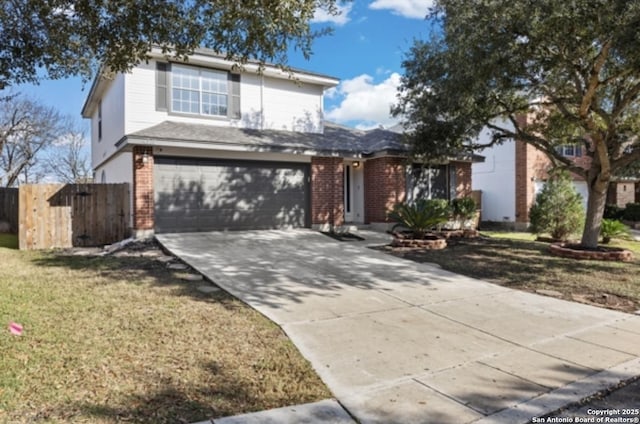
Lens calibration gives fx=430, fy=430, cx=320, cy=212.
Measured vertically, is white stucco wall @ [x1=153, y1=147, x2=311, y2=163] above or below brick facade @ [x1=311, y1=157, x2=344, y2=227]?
above

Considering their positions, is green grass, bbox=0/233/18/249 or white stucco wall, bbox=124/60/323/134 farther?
white stucco wall, bbox=124/60/323/134

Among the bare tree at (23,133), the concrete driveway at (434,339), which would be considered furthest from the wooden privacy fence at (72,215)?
the bare tree at (23,133)

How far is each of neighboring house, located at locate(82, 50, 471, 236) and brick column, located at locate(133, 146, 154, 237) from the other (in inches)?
1.1

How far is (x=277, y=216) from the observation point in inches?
559

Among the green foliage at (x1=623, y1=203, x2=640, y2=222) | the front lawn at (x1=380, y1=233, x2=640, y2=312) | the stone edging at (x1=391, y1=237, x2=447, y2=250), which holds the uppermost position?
the green foliage at (x1=623, y1=203, x2=640, y2=222)

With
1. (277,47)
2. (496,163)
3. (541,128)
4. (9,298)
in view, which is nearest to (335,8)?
(277,47)

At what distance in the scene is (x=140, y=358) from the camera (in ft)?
13.5

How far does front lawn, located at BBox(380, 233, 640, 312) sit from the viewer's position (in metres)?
7.08

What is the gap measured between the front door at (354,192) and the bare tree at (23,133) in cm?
2233

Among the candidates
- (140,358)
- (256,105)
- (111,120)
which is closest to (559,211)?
(256,105)

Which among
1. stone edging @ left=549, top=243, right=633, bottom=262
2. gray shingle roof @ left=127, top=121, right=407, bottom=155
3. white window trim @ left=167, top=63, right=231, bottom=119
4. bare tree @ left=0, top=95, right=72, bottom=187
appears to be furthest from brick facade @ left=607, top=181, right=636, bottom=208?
bare tree @ left=0, top=95, right=72, bottom=187

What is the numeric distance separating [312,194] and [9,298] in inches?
380

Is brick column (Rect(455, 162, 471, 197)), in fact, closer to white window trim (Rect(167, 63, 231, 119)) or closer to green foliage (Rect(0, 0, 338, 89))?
white window trim (Rect(167, 63, 231, 119))

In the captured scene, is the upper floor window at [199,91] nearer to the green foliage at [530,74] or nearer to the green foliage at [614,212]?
the green foliage at [530,74]
